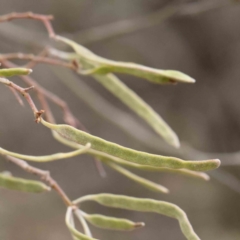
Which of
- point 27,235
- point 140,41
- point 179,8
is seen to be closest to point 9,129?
point 27,235

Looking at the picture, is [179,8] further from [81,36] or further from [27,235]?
[27,235]

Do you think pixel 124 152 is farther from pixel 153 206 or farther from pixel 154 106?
pixel 154 106

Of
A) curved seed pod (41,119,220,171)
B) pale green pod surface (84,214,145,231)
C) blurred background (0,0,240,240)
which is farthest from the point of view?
blurred background (0,0,240,240)

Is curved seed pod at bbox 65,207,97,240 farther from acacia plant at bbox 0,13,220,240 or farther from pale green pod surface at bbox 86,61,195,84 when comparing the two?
pale green pod surface at bbox 86,61,195,84

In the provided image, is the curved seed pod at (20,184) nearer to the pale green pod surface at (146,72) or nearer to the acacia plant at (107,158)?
the acacia plant at (107,158)

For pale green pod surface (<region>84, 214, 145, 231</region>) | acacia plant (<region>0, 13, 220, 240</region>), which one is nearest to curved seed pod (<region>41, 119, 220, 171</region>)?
acacia plant (<region>0, 13, 220, 240</region>)

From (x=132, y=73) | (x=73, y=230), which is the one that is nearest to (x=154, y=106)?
(x=132, y=73)
